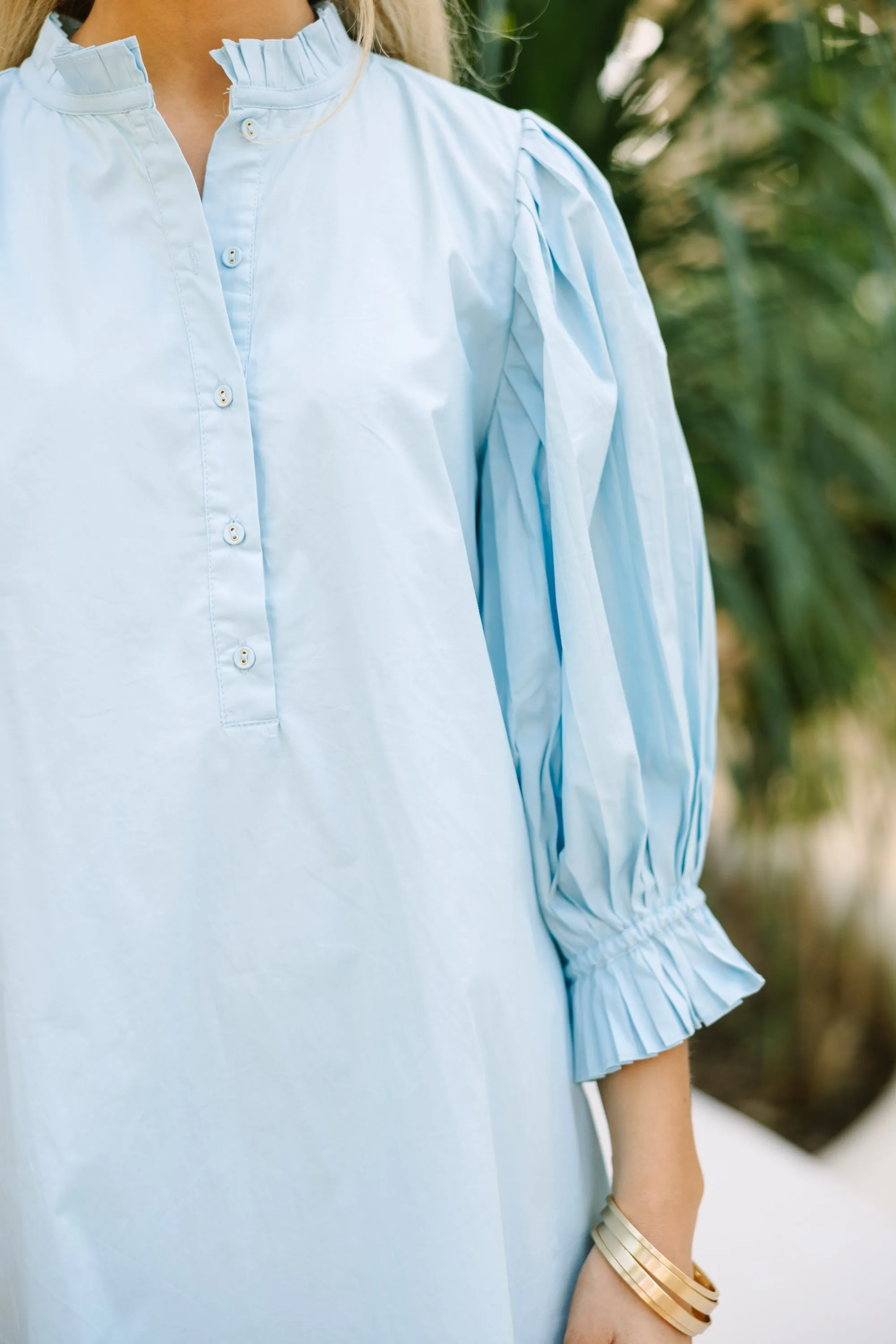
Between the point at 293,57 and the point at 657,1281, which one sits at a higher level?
the point at 293,57

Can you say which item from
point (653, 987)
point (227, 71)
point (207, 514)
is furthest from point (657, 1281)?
point (227, 71)

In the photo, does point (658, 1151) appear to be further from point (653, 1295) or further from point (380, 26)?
point (380, 26)

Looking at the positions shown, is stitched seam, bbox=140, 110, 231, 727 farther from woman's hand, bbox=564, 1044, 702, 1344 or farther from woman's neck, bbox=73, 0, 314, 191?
woman's hand, bbox=564, 1044, 702, 1344

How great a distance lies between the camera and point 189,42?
0.56 metres

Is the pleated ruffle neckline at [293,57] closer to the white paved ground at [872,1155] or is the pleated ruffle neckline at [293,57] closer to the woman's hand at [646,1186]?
the woman's hand at [646,1186]

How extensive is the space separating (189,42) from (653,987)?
1.77 feet

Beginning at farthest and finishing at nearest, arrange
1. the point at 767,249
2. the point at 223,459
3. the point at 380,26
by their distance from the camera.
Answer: the point at 767,249
the point at 380,26
the point at 223,459

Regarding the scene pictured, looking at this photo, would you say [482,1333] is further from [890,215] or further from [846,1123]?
[846,1123]

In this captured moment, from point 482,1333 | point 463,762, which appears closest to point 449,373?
point 463,762

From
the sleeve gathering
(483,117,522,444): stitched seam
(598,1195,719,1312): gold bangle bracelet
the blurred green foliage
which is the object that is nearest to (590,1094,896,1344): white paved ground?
(598,1195,719,1312): gold bangle bracelet

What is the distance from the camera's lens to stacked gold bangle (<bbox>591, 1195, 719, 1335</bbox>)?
56 centimetres

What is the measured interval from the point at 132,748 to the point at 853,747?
1307mm

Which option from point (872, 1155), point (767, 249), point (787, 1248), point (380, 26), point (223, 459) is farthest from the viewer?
point (872, 1155)

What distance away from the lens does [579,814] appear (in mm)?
586
